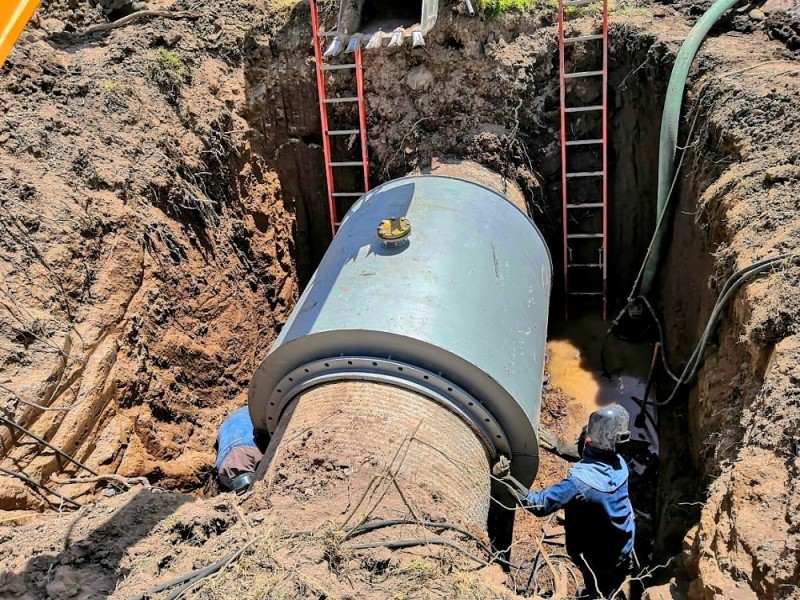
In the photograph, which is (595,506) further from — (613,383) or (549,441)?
(613,383)

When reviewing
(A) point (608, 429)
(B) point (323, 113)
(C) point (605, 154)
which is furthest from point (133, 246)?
(C) point (605, 154)

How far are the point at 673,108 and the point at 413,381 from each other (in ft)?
13.5

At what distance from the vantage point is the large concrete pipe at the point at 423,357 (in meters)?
4.07

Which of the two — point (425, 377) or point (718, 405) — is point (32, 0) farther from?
Answer: point (718, 405)

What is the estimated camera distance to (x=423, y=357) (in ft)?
13.8

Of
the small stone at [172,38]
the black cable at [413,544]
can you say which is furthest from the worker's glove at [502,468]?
the small stone at [172,38]

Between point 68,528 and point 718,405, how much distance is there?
4.10 meters

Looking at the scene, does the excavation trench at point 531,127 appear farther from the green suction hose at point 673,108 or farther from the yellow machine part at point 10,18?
the yellow machine part at point 10,18

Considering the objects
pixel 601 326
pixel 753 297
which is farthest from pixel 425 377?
pixel 601 326

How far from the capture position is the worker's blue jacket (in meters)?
4.27

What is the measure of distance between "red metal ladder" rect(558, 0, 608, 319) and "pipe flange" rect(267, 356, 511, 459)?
368 centimetres

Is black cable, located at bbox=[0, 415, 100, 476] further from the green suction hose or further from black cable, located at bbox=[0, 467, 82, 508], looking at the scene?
the green suction hose

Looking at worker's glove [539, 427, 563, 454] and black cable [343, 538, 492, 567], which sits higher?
black cable [343, 538, 492, 567]

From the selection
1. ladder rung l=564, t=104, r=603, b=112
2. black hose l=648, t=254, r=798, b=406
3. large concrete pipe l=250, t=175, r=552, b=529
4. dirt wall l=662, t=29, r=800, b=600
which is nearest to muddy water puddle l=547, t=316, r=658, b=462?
dirt wall l=662, t=29, r=800, b=600
